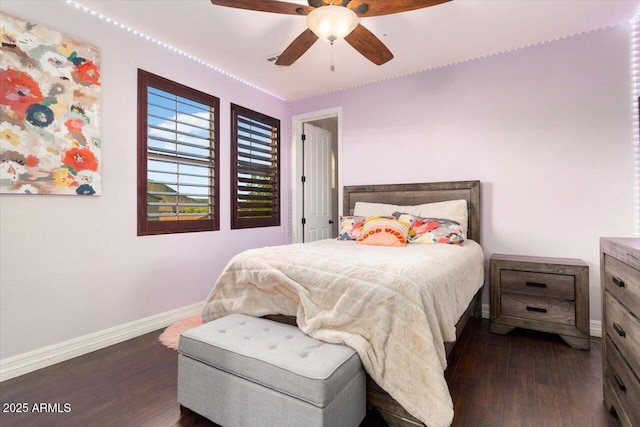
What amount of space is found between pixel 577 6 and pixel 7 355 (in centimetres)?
454

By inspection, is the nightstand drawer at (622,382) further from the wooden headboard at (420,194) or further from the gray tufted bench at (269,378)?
the wooden headboard at (420,194)

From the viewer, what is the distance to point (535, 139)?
288 centimetres

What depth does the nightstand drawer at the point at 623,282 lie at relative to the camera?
1.22 meters

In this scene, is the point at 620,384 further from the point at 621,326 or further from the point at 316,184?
the point at 316,184

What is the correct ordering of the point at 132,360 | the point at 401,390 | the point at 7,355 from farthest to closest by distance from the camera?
the point at 132,360, the point at 7,355, the point at 401,390

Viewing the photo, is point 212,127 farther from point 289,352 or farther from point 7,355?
point 289,352

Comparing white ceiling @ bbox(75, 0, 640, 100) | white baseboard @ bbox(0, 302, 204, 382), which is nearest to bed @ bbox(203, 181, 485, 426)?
white baseboard @ bbox(0, 302, 204, 382)

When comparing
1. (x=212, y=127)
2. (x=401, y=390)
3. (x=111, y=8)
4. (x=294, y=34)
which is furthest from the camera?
(x=212, y=127)

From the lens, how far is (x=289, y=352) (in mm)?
1389

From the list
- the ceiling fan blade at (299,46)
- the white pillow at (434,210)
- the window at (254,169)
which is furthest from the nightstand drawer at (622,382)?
the window at (254,169)

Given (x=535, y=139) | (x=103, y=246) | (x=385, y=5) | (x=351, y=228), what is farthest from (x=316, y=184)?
(x=385, y=5)

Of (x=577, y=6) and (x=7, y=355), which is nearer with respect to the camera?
(x=7, y=355)

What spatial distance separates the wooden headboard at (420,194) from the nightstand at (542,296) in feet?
1.74

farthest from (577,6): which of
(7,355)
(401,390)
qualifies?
(7,355)
